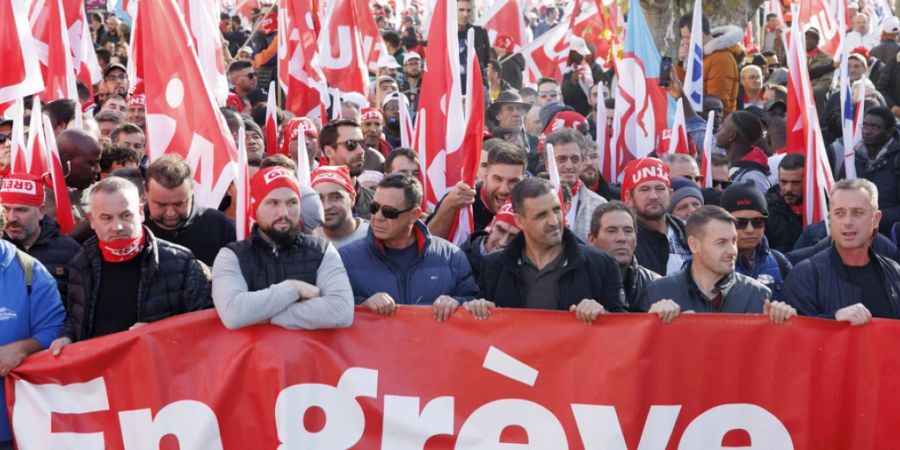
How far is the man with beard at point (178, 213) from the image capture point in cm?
721

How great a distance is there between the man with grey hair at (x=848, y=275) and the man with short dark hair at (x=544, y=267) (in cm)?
86

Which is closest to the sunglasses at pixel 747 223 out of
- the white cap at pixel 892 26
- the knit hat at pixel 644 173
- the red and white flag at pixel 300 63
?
the knit hat at pixel 644 173

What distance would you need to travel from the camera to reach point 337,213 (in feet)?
24.7

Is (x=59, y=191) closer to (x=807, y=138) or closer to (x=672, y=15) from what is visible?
(x=807, y=138)

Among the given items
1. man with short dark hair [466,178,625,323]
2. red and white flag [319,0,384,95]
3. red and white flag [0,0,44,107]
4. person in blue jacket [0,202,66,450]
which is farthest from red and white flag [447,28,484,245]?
red and white flag [319,0,384,95]

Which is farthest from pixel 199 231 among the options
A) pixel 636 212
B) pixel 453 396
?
pixel 636 212

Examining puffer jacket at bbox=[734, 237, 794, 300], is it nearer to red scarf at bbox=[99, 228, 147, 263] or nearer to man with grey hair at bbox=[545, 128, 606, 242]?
man with grey hair at bbox=[545, 128, 606, 242]

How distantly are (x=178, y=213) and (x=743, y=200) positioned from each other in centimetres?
307

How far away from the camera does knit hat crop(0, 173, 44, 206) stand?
279 inches

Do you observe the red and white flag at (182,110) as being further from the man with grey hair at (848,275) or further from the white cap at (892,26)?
the white cap at (892,26)

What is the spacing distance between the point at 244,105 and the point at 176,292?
8.37 metres

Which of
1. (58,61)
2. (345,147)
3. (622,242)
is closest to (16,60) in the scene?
(58,61)

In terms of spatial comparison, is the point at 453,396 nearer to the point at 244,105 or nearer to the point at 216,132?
the point at 216,132

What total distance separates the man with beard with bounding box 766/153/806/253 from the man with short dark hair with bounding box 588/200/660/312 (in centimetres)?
219
